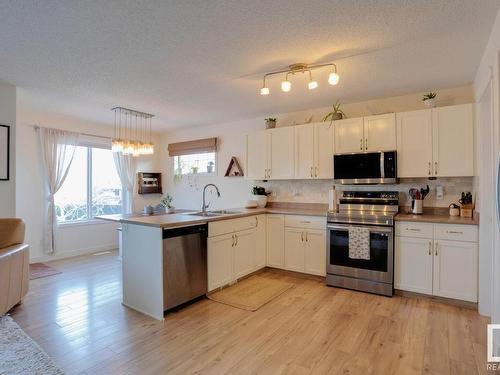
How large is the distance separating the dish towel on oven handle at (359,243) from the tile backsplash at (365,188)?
2.58 feet

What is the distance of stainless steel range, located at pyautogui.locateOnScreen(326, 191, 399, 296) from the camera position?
3.28 m

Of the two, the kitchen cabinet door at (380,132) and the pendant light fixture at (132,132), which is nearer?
the kitchen cabinet door at (380,132)

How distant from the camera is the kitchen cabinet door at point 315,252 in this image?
3.75 meters

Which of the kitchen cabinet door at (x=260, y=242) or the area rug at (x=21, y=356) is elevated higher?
the kitchen cabinet door at (x=260, y=242)

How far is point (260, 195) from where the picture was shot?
4746 mm

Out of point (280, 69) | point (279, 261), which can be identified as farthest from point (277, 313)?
point (280, 69)

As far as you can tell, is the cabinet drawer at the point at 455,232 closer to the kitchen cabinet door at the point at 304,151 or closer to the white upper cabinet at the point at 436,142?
the white upper cabinet at the point at 436,142

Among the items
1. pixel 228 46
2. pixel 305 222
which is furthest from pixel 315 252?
pixel 228 46

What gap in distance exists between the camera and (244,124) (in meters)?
5.13

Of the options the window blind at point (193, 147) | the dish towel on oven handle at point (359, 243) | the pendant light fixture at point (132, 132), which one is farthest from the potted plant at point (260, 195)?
the pendant light fixture at point (132, 132)

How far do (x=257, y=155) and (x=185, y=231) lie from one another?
2031 mm

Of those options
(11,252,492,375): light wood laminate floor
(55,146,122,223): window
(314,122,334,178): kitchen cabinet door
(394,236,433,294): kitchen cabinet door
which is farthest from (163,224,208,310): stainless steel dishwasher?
(55,146,122,223): window

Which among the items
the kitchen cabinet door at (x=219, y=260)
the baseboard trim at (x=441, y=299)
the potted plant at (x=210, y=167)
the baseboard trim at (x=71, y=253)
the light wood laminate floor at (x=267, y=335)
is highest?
the potted plant at (x=210, y=167)

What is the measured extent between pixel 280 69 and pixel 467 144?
2172mm
